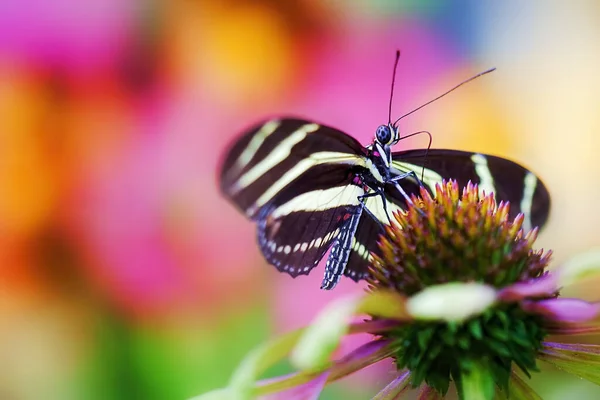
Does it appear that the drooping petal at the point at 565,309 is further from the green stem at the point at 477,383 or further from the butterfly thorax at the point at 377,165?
the butterfly thorax at the point at 377,165

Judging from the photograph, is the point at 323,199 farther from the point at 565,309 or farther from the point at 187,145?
the point at 187,145

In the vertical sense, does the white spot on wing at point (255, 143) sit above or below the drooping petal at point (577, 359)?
above

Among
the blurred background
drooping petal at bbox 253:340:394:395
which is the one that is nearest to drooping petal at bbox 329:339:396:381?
drooping petal at bbox 253:340:394:395

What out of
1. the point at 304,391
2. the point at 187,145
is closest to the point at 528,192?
the point at 304,391

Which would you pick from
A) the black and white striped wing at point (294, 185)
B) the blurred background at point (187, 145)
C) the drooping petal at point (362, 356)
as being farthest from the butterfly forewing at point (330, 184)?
the blurred background at point (187, 145)

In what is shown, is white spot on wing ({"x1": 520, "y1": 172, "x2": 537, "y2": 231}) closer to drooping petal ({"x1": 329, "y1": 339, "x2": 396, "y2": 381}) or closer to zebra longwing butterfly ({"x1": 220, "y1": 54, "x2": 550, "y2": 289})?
zebra longwing butterfly ({"x1": 220, "y1": 54, "x2": 550, "y2": 289})
